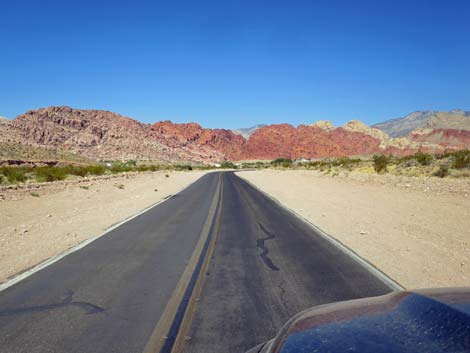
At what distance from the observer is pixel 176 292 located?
625 cm

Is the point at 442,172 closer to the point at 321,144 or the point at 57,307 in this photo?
the point at 57,307

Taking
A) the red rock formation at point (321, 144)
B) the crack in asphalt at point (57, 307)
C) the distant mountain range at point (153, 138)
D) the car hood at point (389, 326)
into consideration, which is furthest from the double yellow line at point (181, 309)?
the red rock formation at point (321, 144)

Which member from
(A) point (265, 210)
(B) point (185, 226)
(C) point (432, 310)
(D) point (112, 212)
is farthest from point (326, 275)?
(D) point (112, 212)

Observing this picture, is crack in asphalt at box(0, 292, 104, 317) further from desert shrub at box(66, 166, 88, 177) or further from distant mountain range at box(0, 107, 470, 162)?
distant mountain range at box(0, 107, 470, 162)

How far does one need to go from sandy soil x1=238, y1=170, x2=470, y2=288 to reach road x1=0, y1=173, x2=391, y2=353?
0.92 meters

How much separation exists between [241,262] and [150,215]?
8.65 meters

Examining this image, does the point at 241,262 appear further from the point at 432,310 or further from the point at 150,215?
the point at 150,215

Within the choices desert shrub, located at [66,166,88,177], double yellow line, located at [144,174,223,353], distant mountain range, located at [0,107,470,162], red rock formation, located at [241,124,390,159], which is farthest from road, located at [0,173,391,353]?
red rock formation, located at [241,124,390,159]

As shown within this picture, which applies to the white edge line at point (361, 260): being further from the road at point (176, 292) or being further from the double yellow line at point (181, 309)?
the double yellow line at point (181, 309)

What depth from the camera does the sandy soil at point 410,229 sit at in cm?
759

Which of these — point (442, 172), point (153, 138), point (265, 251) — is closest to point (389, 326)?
→ point (265, 251)

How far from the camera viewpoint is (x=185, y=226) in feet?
42.6

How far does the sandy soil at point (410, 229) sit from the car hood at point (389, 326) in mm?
4138

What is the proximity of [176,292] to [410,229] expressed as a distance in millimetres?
8691
